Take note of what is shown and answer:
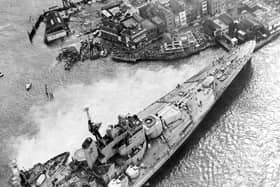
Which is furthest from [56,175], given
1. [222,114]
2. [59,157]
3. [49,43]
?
[49,43]

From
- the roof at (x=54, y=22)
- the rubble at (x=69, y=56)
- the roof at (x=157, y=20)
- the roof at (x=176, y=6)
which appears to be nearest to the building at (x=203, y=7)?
the roof at (x=176, y=6)

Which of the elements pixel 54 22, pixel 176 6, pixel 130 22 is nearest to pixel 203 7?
pixel 176 6

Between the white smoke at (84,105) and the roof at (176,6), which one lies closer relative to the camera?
the white smoke at (84,105)

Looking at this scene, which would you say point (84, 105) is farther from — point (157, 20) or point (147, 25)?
point (157, 20)

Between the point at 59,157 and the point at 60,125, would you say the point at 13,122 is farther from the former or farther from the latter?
the point at 59,157

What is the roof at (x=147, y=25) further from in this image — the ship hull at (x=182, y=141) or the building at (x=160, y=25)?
the ship hull at (x=182, y=141)

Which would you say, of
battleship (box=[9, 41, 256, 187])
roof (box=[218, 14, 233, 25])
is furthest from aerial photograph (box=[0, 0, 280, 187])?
roof (box=[218, 14, 233, 25])
